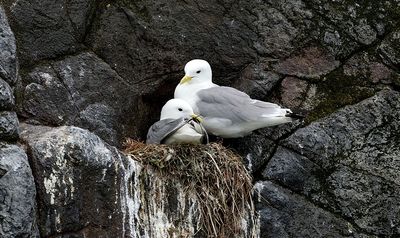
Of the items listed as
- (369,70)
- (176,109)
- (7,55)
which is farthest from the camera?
(369,70)

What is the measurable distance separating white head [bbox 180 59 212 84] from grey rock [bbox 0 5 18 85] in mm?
1507

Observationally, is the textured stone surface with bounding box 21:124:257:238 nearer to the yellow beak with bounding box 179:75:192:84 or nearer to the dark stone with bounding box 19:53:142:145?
the dark stone with bounding box 19:53:142:145

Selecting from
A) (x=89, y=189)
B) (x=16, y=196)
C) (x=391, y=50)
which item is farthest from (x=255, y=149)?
(x=16, y=196)

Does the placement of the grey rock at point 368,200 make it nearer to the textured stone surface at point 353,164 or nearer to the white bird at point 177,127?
the textured stone surface at point 353,164

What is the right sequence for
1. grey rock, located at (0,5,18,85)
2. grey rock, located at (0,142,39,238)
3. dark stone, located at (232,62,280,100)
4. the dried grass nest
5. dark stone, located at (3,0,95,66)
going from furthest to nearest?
1. dark stone, located at (232,62,280,100)
2. dark stone, located at (3,0,95,66)
3. the dried grass nest
4. grey rock, located at (0,5,18,85)
5. grey rock, located at (0,142,39,238)

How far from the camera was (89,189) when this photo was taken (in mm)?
5914

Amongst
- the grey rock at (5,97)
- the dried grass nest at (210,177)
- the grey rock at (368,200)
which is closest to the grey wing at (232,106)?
the dried grass nest at (210,177)

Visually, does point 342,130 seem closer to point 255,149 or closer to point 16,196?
point 255,149

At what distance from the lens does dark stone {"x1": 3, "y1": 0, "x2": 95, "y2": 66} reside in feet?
23.1

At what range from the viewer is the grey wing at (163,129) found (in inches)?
267

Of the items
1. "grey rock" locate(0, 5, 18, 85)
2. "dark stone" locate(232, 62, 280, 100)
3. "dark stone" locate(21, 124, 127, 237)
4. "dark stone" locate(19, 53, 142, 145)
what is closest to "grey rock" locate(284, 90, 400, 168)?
"dark stone" locate(232, 62, 280, 100)

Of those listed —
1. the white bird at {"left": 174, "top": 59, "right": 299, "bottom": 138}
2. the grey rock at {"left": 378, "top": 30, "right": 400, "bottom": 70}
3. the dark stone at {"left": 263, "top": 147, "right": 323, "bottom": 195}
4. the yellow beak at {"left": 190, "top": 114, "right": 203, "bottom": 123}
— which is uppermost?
the grey rock at {"left": 378, "top": 30, "right": 400, "bottom": 70}

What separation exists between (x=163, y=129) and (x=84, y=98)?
25.5 inches

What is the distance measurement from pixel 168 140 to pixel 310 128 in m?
0.99
